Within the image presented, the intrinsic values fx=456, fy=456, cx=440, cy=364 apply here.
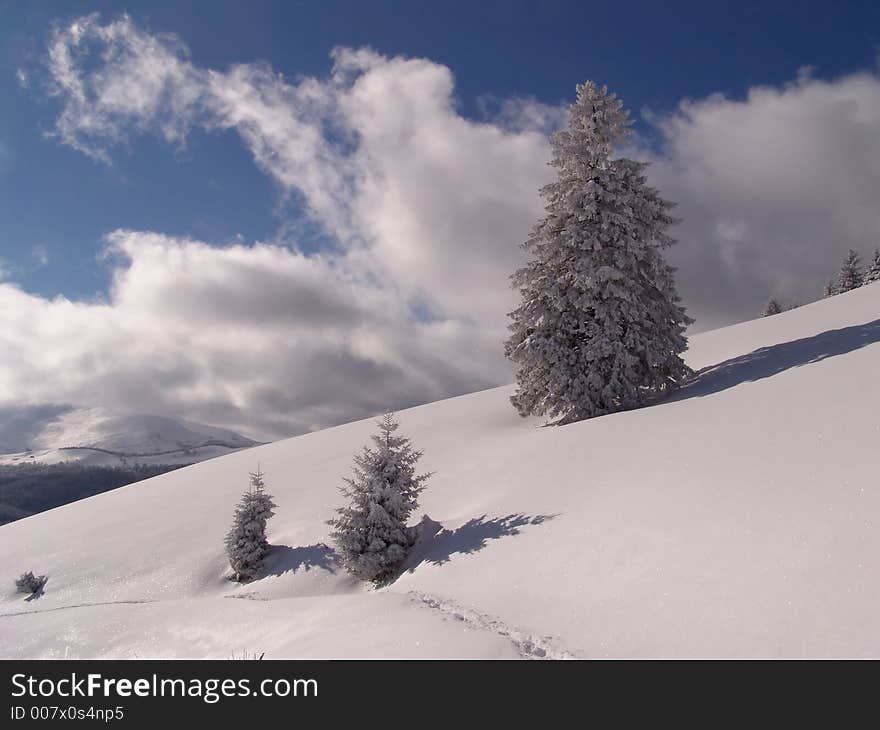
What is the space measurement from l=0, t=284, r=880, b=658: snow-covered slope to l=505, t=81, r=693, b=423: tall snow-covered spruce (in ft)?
5.93

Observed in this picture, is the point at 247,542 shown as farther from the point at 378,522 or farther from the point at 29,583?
the point at 29,583

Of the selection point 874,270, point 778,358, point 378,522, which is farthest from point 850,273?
point 378,522

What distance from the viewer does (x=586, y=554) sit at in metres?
7.79

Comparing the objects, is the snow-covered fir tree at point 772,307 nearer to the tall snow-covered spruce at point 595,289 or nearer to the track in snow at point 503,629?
the tall snow-covered spruce at point 595,289

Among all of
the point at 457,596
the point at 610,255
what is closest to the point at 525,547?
the point at 457,596

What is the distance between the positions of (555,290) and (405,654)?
46.7ft

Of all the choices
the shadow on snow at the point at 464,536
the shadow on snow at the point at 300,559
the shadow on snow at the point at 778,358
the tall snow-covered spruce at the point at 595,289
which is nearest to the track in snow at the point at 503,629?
the shadow on snow at the point at 464,536

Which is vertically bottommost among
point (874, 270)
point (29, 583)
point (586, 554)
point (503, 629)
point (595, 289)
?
point (503, 629)

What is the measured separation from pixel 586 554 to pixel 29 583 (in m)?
17.6

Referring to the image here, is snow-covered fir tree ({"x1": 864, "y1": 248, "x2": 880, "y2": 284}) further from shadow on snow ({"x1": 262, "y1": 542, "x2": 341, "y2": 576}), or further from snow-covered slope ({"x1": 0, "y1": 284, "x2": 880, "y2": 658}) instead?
shadow on snow ({"x1": 262, "y1": 542, "x2": 341, "y2": 576})

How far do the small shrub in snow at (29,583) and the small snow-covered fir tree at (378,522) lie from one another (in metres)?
10.9

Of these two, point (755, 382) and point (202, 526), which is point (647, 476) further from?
point (202, 526)

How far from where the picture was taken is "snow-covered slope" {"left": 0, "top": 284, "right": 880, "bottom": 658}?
18.9 ft
